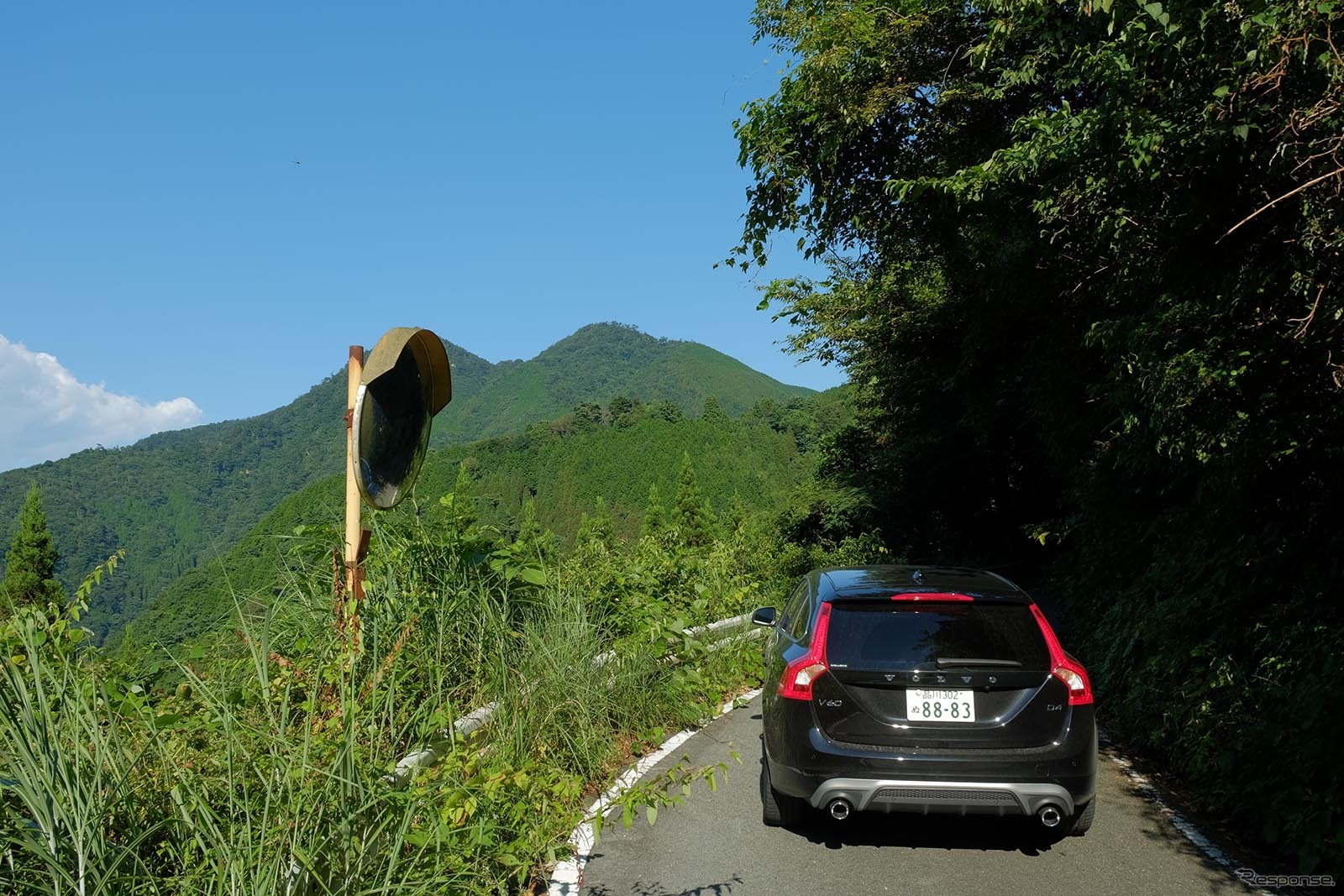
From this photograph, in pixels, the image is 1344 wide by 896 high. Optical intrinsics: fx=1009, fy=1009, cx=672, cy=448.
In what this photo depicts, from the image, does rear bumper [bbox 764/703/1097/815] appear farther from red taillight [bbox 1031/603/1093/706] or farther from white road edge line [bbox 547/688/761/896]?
white road edge line [bbox 547/688/761/896]

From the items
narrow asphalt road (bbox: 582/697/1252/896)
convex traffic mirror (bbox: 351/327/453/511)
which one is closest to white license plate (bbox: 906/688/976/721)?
narrow asphalt road (bbox: 582/697/1252/896)

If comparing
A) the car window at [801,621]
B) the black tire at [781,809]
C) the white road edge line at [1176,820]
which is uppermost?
the car window at [801,621]

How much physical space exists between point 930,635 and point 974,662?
0.89ft

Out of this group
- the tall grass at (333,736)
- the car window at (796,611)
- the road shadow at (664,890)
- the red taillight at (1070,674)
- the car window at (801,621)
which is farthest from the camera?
the car window at (796,611)

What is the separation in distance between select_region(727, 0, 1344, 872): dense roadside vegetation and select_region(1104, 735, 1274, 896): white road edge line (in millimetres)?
267

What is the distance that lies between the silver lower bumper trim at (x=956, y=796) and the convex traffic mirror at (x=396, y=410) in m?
3.27

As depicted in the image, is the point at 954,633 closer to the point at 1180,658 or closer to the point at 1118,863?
the point at 1118,863

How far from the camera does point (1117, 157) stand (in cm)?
753

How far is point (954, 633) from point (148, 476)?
207325 mm

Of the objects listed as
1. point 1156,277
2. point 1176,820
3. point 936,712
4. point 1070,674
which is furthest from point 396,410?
point 1156,277

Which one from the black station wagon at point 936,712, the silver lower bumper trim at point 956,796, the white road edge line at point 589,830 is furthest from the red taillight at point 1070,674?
the white road edge line at point 589,830

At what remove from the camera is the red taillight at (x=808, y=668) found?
5.55 meters

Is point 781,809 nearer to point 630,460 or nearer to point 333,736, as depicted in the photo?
point 333,736

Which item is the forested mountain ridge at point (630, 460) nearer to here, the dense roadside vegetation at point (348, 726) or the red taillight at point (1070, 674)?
the dense roadside vegetation at point (348, 726)
